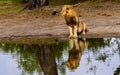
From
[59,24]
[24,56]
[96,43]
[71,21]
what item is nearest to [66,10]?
[71,21]

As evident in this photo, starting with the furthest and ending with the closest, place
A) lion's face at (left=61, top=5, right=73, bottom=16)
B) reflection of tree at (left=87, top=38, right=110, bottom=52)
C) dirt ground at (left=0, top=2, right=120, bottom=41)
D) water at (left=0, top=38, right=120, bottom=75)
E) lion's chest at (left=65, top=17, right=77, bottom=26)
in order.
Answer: dirt ground at (left=0, top=2, right=120, bottom=41), lion's chest at (left=65, top=17, right=77, bottom=26), reflection of tree at (left=87, top=38, right=110, bottom=52), lion's face at (left=61, top=5, right=73, bottom=16), water at (left=0, top=38, right=120, bottom=75)

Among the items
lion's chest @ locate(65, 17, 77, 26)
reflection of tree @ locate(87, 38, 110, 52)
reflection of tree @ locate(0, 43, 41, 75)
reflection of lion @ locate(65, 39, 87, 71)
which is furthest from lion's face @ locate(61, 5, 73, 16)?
reflection of tree @ locate(0, 43, 41, 75)

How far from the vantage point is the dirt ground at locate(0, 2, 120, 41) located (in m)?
16.2

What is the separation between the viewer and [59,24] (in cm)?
1848

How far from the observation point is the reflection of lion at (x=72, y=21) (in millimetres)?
14016

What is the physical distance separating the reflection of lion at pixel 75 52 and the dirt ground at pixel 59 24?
1020mm

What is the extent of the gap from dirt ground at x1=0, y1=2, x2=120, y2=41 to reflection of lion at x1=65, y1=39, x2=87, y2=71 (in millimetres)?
1020

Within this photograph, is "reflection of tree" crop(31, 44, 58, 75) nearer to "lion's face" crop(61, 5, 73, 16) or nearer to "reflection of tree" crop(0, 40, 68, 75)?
"reflection of tree" crop(0, 40, 68, 75)

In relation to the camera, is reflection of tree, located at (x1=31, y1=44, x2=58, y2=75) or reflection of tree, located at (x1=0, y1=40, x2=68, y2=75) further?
reflection of tree, located at (x1=0, y1=40, x2=68, y2=75)

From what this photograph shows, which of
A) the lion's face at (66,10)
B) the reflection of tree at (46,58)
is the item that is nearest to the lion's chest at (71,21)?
the lion's face at (66,10)

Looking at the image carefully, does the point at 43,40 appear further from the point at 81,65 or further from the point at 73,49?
the point at 81,65

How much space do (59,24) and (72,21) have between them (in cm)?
367

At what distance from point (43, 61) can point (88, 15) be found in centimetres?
710

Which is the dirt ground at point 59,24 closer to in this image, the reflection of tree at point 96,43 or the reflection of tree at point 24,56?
the reflection of tree at point 96,43
